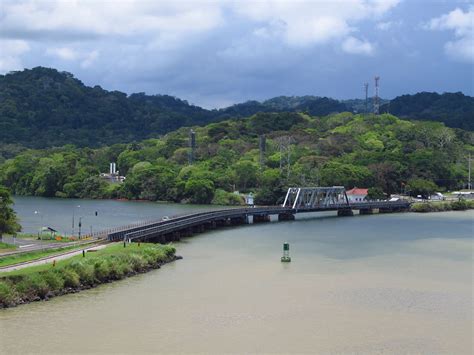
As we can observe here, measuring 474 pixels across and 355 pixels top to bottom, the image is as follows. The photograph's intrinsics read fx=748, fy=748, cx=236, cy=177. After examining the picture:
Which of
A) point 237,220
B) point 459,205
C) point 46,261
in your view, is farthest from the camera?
point 459,205

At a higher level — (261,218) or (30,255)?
(261,218)

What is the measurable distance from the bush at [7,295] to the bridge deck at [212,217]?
19.8 meters

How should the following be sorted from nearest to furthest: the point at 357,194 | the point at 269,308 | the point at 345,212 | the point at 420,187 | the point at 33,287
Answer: the point at 33,287, the point at 269,308, the point at 345,212, the point at 357,194, the point at 420,187

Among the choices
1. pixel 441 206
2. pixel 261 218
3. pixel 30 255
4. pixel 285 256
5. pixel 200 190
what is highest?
pixel 200 190

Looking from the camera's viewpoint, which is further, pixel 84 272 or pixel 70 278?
pixel 84 272

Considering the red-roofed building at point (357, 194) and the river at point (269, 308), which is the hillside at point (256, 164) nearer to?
the red-roofed building at point (357, 194)

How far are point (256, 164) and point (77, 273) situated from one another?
334 feet

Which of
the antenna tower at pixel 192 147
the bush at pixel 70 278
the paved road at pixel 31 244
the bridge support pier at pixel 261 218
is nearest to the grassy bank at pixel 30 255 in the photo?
the paved road at pixel 31 244

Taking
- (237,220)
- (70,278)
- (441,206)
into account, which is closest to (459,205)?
(441,206)

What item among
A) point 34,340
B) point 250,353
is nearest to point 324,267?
point 250,353

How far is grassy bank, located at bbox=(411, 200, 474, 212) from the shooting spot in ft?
356

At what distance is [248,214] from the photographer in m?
87.2

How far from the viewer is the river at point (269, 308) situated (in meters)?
32.2

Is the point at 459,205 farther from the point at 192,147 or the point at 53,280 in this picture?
the point at 53,280
